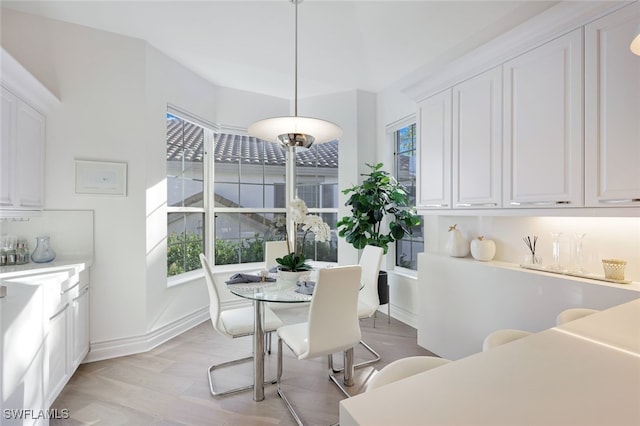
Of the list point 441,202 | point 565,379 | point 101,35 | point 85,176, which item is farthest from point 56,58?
point 565,379

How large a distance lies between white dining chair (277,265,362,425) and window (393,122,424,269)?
1.95 meters

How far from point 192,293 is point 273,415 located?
2101mm

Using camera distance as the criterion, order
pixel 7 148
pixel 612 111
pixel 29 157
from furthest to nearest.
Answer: pixel 29 157
pixel 7 148
pixel 612 111

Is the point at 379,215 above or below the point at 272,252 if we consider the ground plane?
above

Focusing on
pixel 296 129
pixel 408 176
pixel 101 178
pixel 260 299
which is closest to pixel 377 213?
pixel 408 176

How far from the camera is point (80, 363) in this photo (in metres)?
2.65

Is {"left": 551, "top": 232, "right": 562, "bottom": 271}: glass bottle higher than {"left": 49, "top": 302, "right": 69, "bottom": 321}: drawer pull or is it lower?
higher

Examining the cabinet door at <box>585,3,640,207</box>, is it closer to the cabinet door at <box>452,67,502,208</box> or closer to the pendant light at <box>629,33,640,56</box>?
the cabinet door at <box>452,67,502,208</box>

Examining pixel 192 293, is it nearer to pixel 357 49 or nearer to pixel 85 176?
pixel 85 176

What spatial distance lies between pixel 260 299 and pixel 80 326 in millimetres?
1738

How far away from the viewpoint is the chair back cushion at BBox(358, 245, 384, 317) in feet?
9.11

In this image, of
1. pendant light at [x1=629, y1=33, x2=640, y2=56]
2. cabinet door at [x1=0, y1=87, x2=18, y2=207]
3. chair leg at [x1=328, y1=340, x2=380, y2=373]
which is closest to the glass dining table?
chair leg at [x1=328, y1=340, x2=380, y2=373]

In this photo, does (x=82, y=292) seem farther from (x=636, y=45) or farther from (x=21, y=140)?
(x=636, y=45)

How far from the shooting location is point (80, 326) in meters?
2.54
